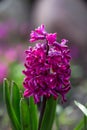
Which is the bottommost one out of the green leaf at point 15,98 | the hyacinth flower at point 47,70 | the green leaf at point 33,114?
the green leaf at point 33,114

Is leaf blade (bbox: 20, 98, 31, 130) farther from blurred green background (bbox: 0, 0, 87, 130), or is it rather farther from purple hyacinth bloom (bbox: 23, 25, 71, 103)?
blurred green background (bbox: 0, 0, 87, 130)

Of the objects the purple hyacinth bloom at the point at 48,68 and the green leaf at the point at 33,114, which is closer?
the purple hyacinth bloom at the point at 48,68

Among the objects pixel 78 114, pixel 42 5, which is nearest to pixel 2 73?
pixel 78 114

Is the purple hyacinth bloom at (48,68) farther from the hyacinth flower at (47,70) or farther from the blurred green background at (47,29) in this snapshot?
the blurred green background at (47,29)

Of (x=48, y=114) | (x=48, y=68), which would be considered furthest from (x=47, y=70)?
(x=48, y=114)

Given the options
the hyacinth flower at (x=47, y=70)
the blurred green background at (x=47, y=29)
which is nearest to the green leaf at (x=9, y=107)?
the hyacinth flower at (x=47, y=70)

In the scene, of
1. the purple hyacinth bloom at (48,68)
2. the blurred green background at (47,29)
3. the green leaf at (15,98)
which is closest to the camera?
the purple hyacinth bloom at (48,68)

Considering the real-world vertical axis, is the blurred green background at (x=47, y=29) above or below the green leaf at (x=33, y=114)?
above
